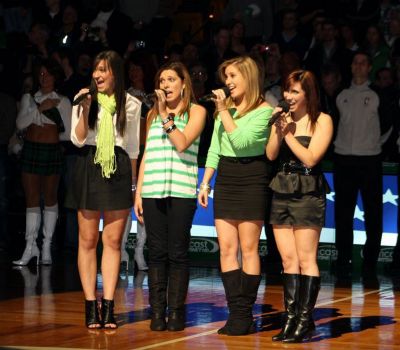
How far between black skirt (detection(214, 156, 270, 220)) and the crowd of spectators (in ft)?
13.7

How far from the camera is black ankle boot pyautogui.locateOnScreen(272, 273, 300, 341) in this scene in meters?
8.48

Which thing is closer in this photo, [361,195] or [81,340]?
[81,340]

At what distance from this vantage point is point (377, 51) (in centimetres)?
1550

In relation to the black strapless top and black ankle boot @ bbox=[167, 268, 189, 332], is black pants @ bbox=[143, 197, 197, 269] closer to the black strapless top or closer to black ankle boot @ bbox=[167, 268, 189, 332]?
black ankle boot @ bbox=[167, 268, 189, 332]

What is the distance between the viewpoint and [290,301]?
336 inches

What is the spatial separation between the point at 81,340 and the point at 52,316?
1.18 meters

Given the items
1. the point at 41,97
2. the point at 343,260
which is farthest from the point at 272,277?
the point at 41,97

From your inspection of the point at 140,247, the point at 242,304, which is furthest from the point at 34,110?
the point at 242,304

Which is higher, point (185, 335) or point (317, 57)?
point (317, 57)

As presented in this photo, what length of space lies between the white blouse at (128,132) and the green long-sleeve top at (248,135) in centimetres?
70

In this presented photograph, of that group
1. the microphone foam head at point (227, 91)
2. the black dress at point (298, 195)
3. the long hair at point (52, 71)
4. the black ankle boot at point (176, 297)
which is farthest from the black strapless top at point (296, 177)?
the long hair at point (52, 71)

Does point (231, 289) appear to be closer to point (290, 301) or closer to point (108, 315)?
point (290, 301)

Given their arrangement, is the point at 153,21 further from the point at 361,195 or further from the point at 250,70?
the point at 250,70

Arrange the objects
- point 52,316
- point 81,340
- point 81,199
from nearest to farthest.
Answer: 1. point 81,340
2. point 81,199
3. point 52,316
